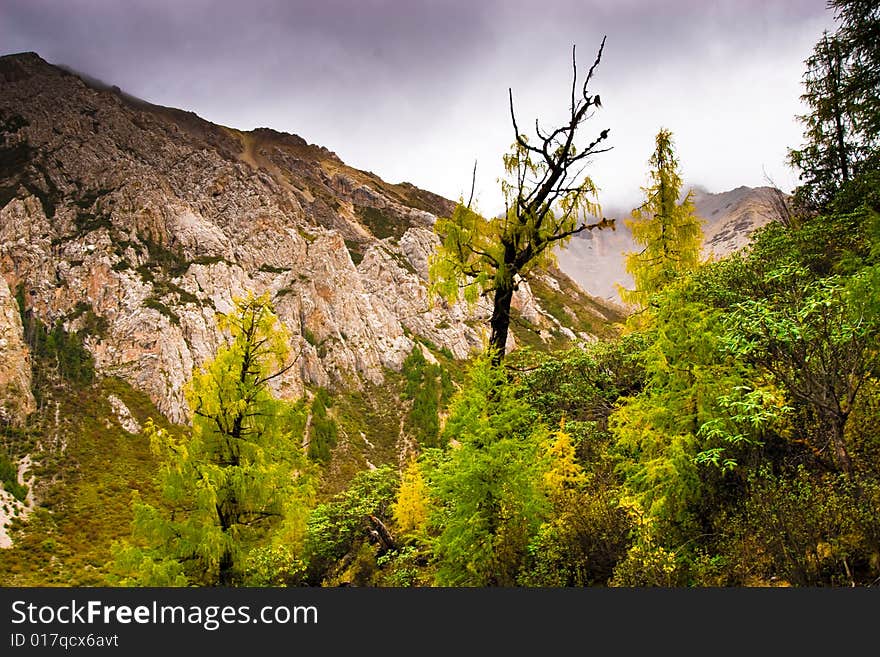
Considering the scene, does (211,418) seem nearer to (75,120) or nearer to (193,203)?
(193,203)

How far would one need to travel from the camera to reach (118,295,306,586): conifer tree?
35.6 ft

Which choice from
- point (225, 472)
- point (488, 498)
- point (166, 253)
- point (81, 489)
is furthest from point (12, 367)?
point (488, 498)

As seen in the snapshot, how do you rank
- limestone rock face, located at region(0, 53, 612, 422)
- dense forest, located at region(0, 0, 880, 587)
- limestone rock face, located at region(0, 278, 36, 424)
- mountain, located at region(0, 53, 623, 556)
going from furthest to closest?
limestone rock face, located at region(0, 53, 612, 422)
limestone rock face, located at region(0, 278, 36, 424)
mountain, located at region(0, 53, 623, 556)
dense forest, located at region(0, 0, 880, 587)

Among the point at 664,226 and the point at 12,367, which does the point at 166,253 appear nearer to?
the point at 12,367

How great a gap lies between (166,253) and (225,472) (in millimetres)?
102578

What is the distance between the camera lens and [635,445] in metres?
9.61

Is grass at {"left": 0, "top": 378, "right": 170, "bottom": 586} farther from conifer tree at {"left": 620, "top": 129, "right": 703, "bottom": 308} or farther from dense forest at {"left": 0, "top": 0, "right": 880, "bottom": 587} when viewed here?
conifer tree at {"left": 620, "top": 129, "right": 703, "bottom": 308}

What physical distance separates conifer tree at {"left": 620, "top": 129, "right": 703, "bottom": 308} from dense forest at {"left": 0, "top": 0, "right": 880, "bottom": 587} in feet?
2.42

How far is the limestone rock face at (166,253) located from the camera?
83438 millimetres

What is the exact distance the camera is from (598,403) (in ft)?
60.0

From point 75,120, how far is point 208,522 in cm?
14849

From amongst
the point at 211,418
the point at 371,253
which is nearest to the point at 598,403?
the point at 211,418

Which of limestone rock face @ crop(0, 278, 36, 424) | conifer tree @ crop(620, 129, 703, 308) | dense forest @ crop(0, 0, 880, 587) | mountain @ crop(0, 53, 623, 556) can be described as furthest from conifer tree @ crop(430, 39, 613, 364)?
limestone rock face @ crop(0, 278, 36, 424)

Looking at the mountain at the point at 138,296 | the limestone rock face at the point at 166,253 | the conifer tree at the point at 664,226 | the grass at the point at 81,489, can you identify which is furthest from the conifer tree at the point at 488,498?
the limestone rock face at the point at 166,253
